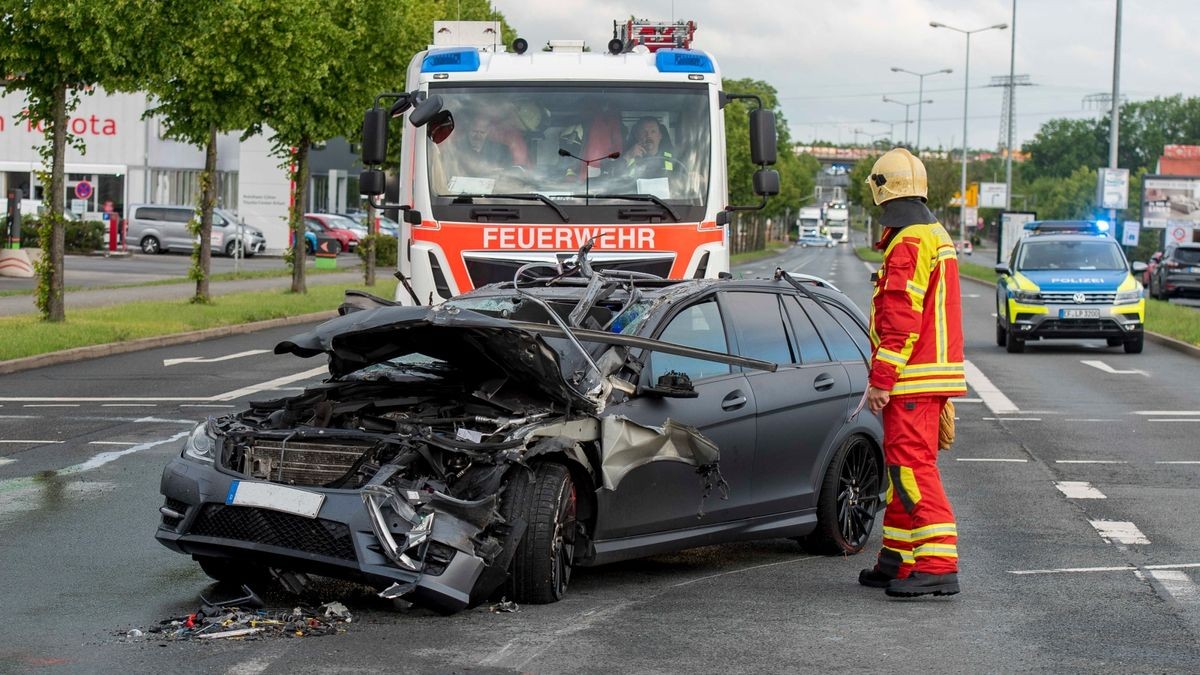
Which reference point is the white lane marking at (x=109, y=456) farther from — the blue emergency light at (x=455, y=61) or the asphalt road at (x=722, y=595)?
the blue emergency light at (x=455, y=61)

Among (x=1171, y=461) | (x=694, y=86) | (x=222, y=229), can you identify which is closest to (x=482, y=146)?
(x=694, y=86)

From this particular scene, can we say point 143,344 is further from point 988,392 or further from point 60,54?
point 988,392

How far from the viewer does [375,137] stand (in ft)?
47.8

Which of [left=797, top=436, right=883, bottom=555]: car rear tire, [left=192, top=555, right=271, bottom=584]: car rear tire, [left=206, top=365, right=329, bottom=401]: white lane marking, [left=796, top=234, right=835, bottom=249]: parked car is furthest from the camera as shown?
[left=796, top=234, right=835, bottom=249]: parked car

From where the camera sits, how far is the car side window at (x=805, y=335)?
9.13m

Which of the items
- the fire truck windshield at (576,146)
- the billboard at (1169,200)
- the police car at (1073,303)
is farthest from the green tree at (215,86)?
the billboard at (1169,200)

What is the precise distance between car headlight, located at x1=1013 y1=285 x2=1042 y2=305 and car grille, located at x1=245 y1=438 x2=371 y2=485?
63.7 ft

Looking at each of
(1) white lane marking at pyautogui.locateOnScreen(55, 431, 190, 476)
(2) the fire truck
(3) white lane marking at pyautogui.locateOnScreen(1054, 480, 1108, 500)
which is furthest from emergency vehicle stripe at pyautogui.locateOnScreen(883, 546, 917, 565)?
(2) the fire truck

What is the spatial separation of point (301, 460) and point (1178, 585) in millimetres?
4143

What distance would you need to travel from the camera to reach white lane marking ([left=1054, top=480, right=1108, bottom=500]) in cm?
1137

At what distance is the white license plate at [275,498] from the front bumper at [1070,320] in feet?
64.2

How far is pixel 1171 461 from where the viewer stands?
13.4 m

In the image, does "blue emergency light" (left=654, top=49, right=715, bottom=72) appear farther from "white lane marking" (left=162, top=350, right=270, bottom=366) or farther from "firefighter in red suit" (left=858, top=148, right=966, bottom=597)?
"white lane marking" (left=162, top=350, right=270, bottom=366)

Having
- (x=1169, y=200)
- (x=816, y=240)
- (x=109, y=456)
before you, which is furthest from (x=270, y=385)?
(x=816, y=240)
